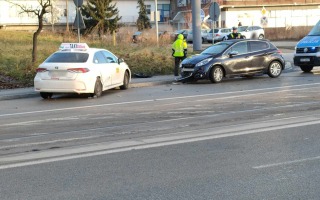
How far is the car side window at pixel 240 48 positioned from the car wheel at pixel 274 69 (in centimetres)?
134

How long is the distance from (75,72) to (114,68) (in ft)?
7.49

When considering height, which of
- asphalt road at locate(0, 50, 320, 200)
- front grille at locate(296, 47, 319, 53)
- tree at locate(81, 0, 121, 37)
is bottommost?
asphalt road at locate(0, 50, 320, 200)

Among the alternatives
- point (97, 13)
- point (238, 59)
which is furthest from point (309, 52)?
point (97, 13)

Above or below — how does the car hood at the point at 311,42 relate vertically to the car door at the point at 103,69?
above

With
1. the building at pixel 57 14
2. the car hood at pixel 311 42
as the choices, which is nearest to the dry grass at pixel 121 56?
the car hood at pixel 311 42

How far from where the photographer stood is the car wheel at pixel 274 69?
20.8 metres

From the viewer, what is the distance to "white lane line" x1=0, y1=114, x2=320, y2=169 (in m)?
7.70

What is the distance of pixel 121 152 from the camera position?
808cm

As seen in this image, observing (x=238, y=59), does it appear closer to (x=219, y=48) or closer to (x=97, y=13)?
(x=219, y=48)

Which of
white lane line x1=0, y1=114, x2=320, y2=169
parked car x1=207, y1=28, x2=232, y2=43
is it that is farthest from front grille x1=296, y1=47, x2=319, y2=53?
parked car x1=207, y1=28, x2=232, y2=43

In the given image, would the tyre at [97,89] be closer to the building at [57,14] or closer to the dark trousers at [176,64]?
the dark trousers at [176,64]

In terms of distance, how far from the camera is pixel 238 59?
19875mm

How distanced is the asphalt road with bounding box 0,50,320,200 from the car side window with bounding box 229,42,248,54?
5513 millimetres

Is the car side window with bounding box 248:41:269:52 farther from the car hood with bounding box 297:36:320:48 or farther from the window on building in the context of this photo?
the window on building
